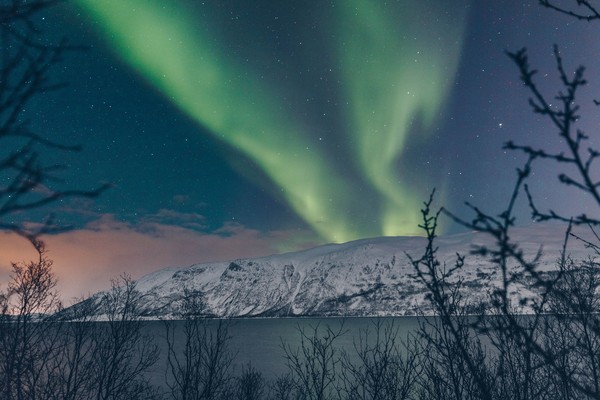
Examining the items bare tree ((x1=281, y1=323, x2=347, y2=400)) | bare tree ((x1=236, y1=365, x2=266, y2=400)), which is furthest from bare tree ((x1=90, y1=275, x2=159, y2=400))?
bare tree ((x1=236, y1=365, x2=266, y2=400))

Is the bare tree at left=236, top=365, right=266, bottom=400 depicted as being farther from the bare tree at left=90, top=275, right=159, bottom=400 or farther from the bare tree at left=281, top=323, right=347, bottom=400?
the bare tree at left=90, top=275, right=159, bottom=400

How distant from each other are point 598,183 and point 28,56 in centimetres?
338

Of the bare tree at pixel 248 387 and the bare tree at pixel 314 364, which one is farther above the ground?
the bare tree at pixel 314 364

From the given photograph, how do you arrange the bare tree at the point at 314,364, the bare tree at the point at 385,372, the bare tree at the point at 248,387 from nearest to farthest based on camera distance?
the bare tree at the point at 385,372 → the bare tree at the point at 314,364 → the bare tree at the point at 248,387

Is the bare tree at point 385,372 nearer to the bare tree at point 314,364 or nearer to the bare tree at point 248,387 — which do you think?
the bare tree at point 314,364

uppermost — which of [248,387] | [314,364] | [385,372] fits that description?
[385,372]

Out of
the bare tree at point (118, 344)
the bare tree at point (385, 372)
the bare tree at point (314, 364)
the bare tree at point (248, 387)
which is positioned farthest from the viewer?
the bare tree at point (248, 387)

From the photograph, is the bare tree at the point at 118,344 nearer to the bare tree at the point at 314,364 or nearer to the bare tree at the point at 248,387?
the bare tree at the point at 314,364

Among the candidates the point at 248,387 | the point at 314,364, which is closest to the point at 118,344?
the point at 314,364

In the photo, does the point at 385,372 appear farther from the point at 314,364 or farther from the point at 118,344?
the point at 118,344

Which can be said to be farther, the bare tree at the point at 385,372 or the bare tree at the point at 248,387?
the bare tree at the point at 248,387

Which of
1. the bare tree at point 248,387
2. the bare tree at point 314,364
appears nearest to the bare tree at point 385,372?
the bare tree at point 314,364

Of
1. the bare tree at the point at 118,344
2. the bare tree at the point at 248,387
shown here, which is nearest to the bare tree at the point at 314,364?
the bare tree at the point at 248,387

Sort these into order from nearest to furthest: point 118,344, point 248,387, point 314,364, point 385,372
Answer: point 385,372 → point 118,344 → point 314,364 → point 248,387
